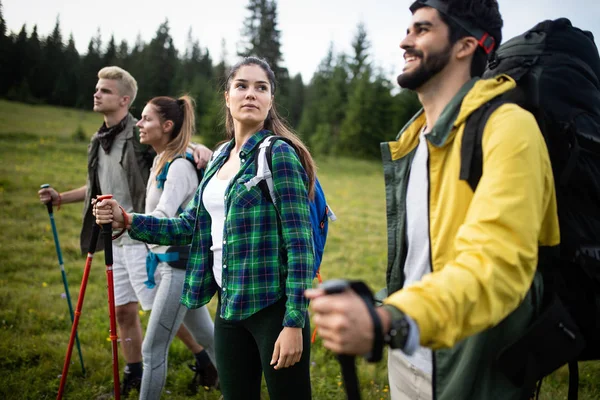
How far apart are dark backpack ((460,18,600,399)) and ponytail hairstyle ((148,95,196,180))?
3114 mm

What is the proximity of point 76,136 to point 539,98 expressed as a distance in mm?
33214

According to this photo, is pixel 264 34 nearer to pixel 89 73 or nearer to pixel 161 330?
pixel 89 73

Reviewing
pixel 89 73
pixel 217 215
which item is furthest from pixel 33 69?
pixel 217 215

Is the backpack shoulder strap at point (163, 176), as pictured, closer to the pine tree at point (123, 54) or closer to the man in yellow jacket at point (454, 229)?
the man in yellow jacket at point (454, 229)

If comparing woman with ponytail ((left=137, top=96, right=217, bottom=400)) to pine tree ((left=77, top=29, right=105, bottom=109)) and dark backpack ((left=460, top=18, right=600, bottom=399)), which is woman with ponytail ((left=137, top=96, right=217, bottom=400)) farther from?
pine tree ((left=77, top=29, right=105, bottom=109))

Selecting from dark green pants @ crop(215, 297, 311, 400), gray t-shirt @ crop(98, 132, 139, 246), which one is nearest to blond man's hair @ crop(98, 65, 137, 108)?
gray t-shirt @ crop(98, 132, 139, 246)

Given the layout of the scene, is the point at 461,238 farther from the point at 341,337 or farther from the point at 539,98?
the point at 539,98

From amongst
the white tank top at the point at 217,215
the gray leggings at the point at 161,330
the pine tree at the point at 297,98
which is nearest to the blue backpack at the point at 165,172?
the gray leggings at the point at 161,330

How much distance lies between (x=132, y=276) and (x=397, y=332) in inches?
152

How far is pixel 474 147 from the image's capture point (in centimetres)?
162

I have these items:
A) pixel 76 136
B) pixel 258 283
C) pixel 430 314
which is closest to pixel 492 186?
Result: pixel 430 314

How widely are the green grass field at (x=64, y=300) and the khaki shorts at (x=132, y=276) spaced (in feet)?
3.15

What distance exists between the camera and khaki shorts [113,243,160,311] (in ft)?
14.3

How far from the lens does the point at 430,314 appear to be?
122cm
